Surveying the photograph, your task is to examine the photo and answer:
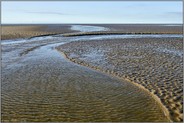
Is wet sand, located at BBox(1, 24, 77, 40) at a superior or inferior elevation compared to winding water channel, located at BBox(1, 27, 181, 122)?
superior

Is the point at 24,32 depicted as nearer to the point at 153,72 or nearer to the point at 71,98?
the point at 153,72

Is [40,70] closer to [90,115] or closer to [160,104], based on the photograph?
[90,115]

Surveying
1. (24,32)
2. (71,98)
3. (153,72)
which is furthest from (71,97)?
(24,32)

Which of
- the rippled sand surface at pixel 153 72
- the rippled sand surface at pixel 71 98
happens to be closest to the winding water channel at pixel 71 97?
the rippled sand surface at pixel 71 98

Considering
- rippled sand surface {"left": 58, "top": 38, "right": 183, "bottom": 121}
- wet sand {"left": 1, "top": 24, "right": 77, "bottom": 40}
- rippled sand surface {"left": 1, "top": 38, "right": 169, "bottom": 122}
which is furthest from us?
wet sand {"left": 1, "top": 24, "right": 77, "bottom": 40}

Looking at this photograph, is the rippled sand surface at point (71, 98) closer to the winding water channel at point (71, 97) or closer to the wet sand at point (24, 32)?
the winding water channel at point (71, 97)

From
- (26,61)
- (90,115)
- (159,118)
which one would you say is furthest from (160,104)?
(26,61)

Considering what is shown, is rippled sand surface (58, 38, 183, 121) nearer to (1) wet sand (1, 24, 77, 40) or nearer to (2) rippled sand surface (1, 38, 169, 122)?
(2) rippled sand surface (1, 38, 169, 122)

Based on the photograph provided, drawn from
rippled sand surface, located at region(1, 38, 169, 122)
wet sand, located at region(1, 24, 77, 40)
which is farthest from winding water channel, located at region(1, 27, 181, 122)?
wet sand, located at region(1, 24, 77, 40)
